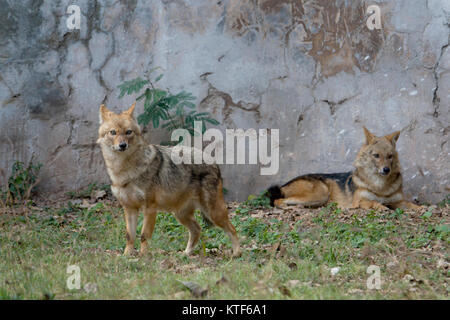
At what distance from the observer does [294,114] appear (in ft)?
29.5

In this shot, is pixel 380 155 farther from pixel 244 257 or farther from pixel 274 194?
pixel 244 257

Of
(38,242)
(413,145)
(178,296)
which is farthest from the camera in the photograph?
(413,145)

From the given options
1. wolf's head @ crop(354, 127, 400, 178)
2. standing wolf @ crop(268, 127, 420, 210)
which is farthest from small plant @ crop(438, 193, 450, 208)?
wolf's head @ crop(354, 127, 400, 178)

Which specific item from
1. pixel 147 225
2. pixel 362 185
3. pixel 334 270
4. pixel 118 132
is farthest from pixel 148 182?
pixel 362 185

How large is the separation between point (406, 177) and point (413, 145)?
486mm

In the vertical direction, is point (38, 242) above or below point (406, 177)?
below

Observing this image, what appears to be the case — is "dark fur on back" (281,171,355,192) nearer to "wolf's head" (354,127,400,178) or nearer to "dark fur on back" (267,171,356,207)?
"dark fur on back" (267,171,356,207)

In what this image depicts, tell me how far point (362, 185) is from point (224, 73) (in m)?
2.69

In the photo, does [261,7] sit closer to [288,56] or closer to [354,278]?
[288,56]

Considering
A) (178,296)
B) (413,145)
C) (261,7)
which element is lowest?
(178,296)

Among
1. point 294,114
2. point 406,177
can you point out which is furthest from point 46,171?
point 406,177

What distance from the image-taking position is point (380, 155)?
27.7 ft

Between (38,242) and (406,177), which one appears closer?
(38,242)

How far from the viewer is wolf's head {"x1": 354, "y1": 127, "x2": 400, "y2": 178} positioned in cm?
843
